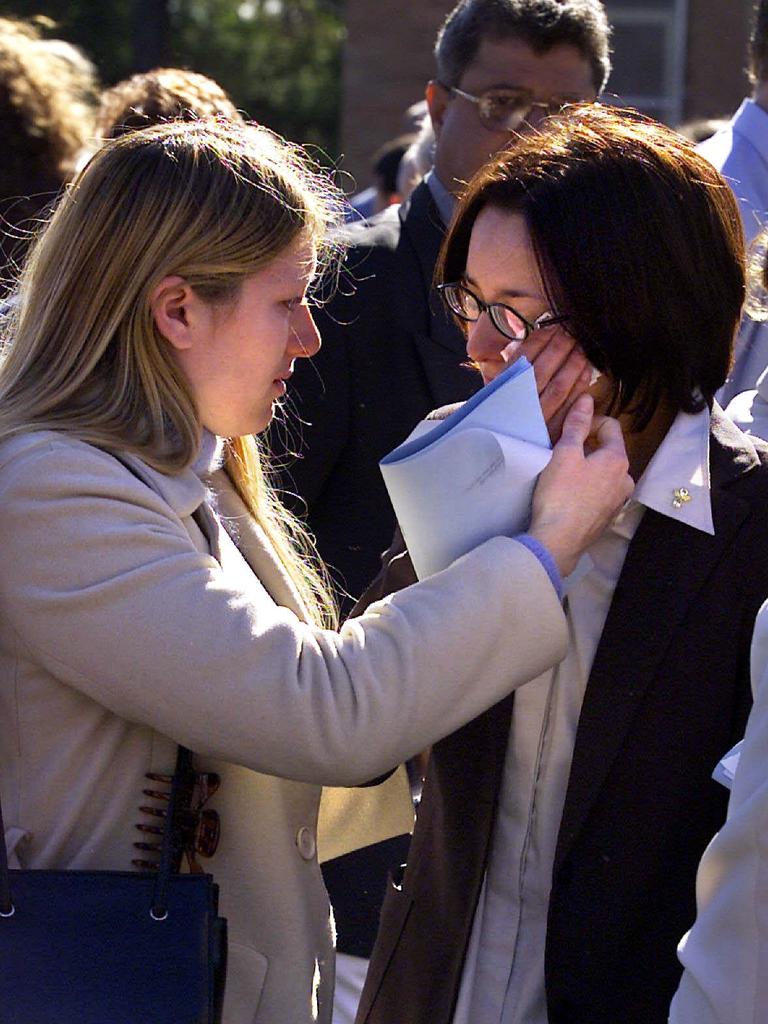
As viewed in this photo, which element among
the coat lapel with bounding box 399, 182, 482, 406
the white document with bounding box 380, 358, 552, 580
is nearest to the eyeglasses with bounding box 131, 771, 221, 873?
the white document with bounding box 380, 358, 552, 580

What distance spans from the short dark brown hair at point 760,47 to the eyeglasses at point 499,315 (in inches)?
79.9

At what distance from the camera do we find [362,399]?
11.8ft

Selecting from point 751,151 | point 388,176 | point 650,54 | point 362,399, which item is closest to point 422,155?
point 751,151

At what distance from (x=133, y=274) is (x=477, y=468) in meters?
0.52

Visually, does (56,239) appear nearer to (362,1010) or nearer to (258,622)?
(258,622)

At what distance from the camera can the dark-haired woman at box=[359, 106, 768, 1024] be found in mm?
2115

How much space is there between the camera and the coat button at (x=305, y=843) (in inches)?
87.7

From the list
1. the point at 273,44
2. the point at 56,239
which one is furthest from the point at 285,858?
the point at 273,44

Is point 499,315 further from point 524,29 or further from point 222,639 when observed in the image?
point 524,29

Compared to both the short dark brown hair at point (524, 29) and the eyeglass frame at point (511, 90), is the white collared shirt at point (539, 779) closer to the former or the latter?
the eyeglass frame at point (511, 90)

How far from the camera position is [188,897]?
192 cm

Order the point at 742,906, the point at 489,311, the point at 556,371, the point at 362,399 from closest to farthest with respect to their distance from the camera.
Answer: the point at 742,906 → the point at 556,371 → the point at 489,311 → the point at 362,399

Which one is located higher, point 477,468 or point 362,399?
point 477,468

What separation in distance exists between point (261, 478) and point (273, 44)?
78.5 feet
